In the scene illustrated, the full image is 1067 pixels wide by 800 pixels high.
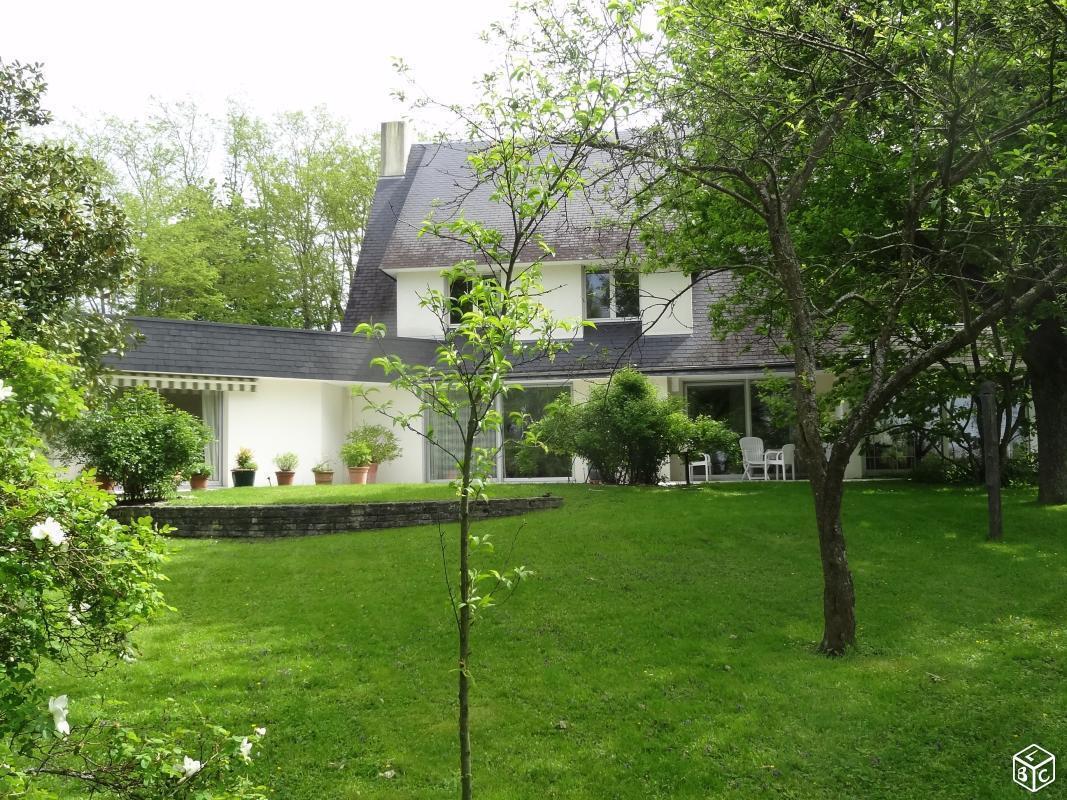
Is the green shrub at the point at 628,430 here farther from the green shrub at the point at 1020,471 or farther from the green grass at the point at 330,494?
the green shrub at the point at 1020,471

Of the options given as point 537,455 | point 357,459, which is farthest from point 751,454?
point 357,459

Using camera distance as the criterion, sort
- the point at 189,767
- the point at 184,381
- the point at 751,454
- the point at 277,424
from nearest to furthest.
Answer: the point at 189,767 < the point at 184,381 < the point at 751,454 < the point at 277,424

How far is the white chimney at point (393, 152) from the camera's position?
30.9m

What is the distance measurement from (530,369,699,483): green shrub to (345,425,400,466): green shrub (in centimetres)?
640

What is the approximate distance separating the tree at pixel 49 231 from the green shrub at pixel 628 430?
8.83m

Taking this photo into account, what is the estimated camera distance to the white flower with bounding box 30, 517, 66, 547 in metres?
3.55

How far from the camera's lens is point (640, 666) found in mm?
8328

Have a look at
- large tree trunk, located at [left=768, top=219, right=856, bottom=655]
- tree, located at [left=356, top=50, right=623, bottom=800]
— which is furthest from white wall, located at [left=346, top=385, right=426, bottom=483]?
tree, located at [left=356, top=50, right=623, bottom=800]

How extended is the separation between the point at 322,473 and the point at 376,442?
1.67 meters

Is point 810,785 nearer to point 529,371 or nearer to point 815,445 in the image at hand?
point 815,445

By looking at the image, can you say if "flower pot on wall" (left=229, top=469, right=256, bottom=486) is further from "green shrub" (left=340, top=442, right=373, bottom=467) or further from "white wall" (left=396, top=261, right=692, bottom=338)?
"white wall" (left=396, top=261, right=692, bottom=338)

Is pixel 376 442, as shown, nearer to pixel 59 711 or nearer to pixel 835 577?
pixel 835 577

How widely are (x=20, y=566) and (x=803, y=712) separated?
20.0 feet

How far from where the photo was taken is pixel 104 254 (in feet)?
40.1
